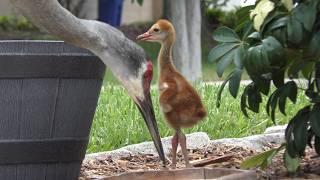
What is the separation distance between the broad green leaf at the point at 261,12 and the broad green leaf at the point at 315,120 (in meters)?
0.56

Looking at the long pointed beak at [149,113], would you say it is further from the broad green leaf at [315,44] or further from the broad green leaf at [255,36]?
the broad green leaf at [315,44]

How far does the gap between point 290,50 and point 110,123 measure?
260 centimetres

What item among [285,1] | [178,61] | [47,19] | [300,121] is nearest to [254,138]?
[300,121]

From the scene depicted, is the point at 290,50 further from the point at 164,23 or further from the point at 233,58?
the point at 164,23

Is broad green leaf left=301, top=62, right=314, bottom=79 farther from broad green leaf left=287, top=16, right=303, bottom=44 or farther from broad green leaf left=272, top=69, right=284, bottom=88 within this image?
broad green leaf left=287, top=16, right=303, bottom=44

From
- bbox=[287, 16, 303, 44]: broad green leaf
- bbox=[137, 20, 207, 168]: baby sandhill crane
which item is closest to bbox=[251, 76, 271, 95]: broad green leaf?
bbox=[137, 20, 207, 168]: baby sandhill crane

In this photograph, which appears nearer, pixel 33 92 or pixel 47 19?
pixel 47 19

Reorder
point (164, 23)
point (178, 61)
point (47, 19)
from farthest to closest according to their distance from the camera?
point (178, 61), point (164, 23), point (47, 19)

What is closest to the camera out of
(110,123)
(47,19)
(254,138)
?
(47,19)

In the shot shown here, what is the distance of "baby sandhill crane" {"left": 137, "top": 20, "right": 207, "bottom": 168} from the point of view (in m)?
4.67

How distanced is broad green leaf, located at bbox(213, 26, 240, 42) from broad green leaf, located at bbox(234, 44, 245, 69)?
0.33 ft

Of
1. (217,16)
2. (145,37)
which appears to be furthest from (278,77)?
(217,16)

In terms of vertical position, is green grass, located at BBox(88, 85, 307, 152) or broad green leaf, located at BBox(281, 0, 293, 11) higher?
broad green leaf, located at BBox(281, 0, 293, 11)

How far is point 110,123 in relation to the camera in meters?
6.93
